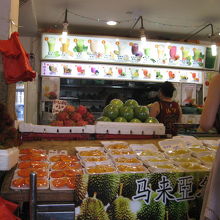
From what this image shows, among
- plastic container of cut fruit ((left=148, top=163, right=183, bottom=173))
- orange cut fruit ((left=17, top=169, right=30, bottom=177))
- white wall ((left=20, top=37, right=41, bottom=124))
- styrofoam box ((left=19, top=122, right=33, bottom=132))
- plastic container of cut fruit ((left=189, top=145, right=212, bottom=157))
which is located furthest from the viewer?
white wall ((left=20, top=37, right=41, bottom=124))

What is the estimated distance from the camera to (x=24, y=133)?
9.94ft

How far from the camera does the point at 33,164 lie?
2.01 meters

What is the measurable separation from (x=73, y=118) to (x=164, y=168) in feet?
5.14

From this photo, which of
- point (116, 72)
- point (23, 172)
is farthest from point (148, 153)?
point (116, 72)

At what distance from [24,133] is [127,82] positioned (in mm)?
4369

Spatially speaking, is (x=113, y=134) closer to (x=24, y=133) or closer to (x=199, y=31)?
(x=24, y=133)

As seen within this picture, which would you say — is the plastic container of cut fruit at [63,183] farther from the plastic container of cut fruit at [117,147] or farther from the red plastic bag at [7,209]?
the plastic container of cut fruit at [117,147]

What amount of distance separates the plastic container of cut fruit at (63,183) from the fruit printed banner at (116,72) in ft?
16.5

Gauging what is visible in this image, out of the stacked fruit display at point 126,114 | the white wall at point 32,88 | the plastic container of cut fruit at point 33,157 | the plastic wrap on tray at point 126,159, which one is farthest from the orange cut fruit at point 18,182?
the white wall at point 32,88

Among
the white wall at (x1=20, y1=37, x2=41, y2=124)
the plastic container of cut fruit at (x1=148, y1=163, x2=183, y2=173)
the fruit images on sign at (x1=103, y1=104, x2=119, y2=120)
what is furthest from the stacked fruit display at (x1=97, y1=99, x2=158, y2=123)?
the white wall at (x1=20, y1=37, x2=41, y2=124)

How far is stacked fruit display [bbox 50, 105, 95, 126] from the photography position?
10.5 feet

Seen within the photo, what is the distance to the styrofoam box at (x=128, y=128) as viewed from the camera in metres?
3.10

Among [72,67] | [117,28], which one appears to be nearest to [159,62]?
[117,28]

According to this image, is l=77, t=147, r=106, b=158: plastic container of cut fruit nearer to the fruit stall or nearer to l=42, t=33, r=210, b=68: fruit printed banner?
the fruit stall
